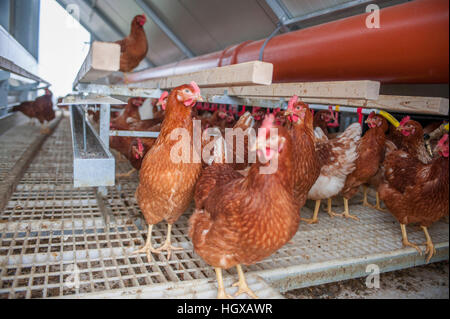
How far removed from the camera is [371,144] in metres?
2.80

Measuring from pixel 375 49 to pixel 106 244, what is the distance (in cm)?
190

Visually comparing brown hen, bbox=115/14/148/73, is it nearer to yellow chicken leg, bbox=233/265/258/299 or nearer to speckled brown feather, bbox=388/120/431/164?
speckled brown feather, bbox=388/120/431/164

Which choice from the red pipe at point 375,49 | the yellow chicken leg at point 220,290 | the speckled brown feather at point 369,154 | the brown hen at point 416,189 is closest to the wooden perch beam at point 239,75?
the red pipe at point 375,49

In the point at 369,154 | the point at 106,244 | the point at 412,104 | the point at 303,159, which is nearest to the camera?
the point at 412,104

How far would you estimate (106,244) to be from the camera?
6.31ft

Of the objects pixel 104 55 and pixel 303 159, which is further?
pixel 303 159

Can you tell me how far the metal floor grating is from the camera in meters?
1.48

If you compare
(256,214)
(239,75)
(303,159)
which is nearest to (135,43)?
(303,159)

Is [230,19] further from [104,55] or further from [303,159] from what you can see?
[104,55]

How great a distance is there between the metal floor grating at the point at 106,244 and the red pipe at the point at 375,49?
1163 mm

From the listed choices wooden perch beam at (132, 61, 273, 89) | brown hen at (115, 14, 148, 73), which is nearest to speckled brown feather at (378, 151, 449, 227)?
wooden perch beam at (132, 61, 273, 89)

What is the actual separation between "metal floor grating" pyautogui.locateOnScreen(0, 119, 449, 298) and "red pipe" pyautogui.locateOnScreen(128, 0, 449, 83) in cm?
116
